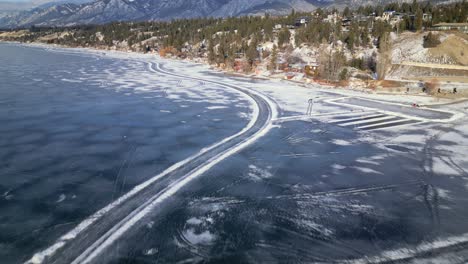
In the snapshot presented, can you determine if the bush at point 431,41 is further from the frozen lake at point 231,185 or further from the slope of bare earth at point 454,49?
the frozen lake at point 231,185

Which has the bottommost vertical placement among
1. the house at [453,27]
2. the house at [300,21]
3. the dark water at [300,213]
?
the dark water at [300,213]

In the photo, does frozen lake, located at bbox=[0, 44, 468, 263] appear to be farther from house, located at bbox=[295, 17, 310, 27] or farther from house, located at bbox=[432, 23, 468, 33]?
house, located at bbox=[295, 17, 310, 27]

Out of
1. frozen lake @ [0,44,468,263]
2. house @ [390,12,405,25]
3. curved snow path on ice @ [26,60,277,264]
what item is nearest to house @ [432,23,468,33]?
house @ [390,12,405,25]

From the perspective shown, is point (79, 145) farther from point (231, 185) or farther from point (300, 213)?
point (300, 213)

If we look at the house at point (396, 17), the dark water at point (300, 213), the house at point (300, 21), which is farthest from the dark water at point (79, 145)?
the house at point (300, 21)

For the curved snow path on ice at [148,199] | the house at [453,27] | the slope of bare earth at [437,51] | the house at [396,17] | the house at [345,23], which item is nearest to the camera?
the curved snow path on ice at [148,199]

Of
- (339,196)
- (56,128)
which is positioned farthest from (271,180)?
(56,128)

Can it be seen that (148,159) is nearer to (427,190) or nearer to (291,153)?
(291,153)
